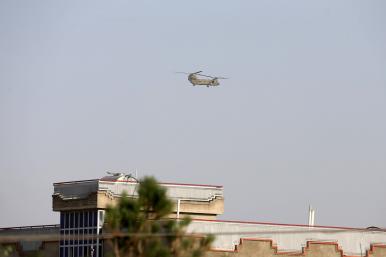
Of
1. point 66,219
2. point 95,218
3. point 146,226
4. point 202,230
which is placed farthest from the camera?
point 66,219

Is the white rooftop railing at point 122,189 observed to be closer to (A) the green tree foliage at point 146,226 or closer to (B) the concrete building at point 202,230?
Answer: (B) the concrete building at point 202,230

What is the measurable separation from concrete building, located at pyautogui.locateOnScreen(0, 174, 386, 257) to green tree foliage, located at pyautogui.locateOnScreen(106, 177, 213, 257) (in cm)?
4014

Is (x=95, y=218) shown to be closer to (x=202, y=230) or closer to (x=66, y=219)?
(x=66, y=219)

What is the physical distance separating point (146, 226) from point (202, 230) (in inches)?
1655

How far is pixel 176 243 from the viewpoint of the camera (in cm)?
5191

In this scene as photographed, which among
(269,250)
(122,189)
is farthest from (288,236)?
(122,189)

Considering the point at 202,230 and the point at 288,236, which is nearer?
the point at 202,230

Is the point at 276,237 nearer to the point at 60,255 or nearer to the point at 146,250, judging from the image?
the point at 60,255

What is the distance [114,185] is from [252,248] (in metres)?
12.5

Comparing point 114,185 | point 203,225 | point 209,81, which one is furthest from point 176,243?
point 209,81

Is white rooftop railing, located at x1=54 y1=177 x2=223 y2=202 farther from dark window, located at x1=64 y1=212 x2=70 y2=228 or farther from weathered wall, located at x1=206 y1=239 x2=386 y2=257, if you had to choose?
weathered wall, located at x1=206 y1=239 x2=386 y2=257

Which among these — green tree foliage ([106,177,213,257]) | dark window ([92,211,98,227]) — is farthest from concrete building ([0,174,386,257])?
green tree foliage ([106,177,213,257])

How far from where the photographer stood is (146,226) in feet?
166

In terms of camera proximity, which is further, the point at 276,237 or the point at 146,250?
the point at 276,237
